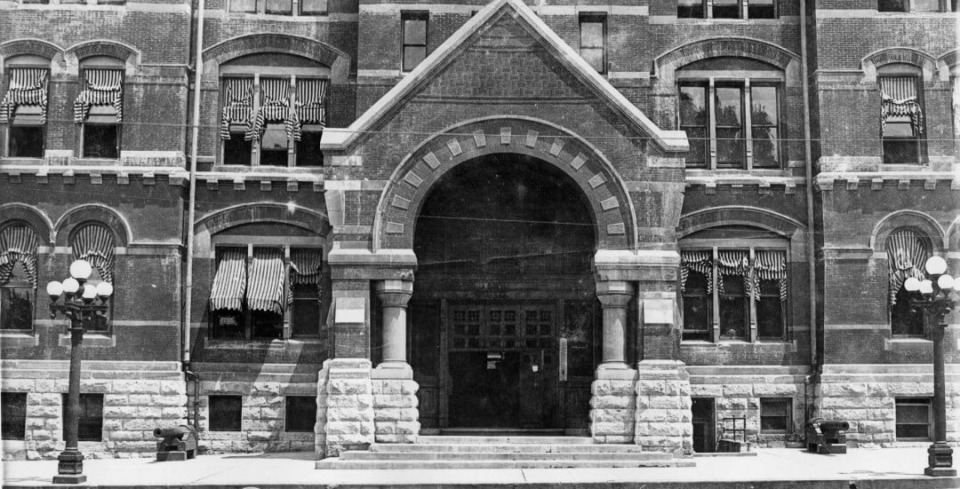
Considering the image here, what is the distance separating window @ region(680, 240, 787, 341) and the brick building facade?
0.19 feet

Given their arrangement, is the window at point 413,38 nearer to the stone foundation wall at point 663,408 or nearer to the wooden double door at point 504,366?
the wooden double door at point 504,366

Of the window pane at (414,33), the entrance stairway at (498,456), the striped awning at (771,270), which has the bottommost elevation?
the entrance stairway at (498,456)

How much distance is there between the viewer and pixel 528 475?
19.2 meters

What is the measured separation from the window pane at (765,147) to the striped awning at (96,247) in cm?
1484

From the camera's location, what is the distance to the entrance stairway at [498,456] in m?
20.5

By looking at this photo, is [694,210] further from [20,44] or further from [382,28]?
[20,44]

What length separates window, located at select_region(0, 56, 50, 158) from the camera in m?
24.3

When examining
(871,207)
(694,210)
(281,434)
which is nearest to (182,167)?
(281,434)

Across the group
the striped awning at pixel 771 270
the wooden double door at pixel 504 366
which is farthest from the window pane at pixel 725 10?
the wooden double door at pixel 504 366

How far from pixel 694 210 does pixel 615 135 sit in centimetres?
354

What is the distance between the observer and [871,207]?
24.1 m

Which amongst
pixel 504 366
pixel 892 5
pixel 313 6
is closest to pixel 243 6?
pixel 313 6

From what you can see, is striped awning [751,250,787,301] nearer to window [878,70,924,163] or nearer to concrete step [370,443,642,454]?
window [878,70,924,163]

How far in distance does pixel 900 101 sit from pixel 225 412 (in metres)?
16.9
